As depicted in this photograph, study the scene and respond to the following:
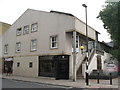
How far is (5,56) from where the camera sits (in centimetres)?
3247

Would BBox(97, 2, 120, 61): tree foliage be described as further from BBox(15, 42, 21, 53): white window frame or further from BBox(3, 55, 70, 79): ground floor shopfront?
BBox(15, 42, 21, 53): white window frame

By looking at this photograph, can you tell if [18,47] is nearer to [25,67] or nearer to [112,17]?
[25,67]

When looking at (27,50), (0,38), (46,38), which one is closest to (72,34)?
(46,38)

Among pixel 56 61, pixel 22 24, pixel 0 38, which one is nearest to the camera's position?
pixel 56 61

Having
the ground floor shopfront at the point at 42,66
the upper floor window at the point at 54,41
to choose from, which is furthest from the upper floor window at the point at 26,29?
the upper floor window at the point at 54,41

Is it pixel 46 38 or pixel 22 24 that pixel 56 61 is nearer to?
pixel 46 38

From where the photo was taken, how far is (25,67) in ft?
89.9

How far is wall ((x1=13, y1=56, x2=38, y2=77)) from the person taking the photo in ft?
84.6

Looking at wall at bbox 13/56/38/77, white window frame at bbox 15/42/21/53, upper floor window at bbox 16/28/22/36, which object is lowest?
wall at bbox 13/56/38/77

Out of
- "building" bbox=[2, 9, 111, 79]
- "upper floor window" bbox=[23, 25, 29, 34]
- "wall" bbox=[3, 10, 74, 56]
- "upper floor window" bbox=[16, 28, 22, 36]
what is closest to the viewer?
"building" bbox=[2, 9, 111, 79]

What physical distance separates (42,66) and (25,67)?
12.6 feet

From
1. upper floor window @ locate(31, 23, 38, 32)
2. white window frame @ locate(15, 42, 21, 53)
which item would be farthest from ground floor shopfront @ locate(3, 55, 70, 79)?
upper floor window @ locate(31, 23, 38, 32)

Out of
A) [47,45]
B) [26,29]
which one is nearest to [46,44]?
[47,45]

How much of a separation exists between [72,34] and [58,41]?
1997 millimetres
